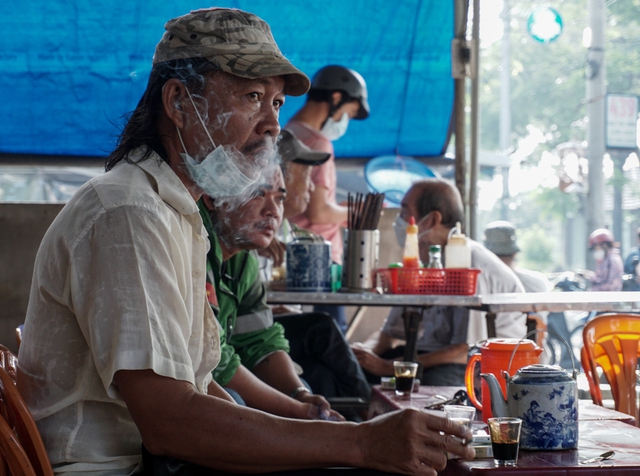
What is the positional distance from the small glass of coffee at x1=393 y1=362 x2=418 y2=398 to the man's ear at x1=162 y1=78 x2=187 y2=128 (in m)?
1.18

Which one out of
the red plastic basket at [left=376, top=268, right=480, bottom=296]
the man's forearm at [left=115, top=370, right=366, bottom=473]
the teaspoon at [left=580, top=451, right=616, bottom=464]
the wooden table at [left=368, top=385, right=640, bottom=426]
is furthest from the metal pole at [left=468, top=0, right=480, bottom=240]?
the man's forearm at [left=115, top=370, right=366, bottom=473]

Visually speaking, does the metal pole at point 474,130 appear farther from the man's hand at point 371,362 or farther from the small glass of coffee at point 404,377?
the small glass of coffee at point 404,377

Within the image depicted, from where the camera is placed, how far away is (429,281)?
3885 mm

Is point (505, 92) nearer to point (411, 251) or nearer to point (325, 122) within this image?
point (325, 122)

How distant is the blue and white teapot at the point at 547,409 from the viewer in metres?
1.69

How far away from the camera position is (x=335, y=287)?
414 cm

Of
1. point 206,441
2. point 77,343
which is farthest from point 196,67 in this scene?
point 206,441

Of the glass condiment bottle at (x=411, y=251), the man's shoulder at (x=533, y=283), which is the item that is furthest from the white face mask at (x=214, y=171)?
the man's shoulder at (x=533, y=283)

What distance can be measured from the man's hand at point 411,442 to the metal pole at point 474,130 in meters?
3.81

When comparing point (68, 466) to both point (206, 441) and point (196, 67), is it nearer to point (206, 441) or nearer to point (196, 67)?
point (206, 441)

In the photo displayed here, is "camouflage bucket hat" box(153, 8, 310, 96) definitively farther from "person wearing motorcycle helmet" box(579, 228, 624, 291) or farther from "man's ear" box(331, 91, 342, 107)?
"person wearing motorcycle helmet" box(579, 228, 624, 291)

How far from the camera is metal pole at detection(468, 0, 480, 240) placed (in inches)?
198

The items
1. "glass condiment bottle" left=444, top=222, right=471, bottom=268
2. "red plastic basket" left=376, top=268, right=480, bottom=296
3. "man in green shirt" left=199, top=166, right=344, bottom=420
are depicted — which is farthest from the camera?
"glass condiment bottle" left=444, top=222, right=471, bottom=268

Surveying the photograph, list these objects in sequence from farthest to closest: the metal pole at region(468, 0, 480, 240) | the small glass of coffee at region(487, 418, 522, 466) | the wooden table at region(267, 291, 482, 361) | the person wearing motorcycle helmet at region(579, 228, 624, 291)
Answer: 1. the person wearing motorcycle helmet at region(579, 228, 624, 291)
2. the metal pole at region(468, 0, 480, 240)
3. the wooden table at region(267, 291, 482, 361)
4. the small glass of coffee at region(487, 418, 522, 466)
